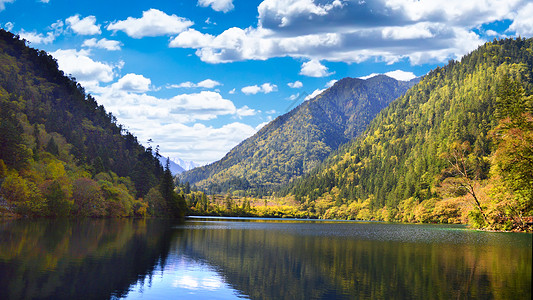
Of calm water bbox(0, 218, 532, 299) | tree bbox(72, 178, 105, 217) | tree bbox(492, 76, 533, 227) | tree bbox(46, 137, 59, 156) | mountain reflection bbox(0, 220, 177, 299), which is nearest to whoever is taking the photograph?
mountain reflection bbox(0, 220, 177, 299)

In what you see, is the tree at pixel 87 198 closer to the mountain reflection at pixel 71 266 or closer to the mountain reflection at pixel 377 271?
the mountain reflection at pixel 71 266

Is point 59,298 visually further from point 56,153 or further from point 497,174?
point 56,153

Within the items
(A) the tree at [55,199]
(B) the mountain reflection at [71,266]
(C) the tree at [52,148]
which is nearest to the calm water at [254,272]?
(B) the mountain reflection at [71,266]

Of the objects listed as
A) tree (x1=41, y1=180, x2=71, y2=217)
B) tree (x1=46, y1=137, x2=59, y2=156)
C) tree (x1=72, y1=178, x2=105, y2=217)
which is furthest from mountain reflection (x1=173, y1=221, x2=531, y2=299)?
tree (x1=46, y1=137, x2=59, y2=156)

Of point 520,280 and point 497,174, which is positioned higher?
point 497,174

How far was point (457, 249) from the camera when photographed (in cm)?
5866

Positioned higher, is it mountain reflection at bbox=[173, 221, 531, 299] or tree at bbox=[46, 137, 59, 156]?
tree at bbox=[46, 137, 59, 156]

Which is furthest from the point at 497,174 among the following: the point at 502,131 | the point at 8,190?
the point at 8,190

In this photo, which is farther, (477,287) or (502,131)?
(502,131)

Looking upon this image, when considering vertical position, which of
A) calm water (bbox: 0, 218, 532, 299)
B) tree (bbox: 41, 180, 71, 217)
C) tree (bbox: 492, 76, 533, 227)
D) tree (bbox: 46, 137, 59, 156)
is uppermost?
tree (bbox: 46, 137, 59, 156)

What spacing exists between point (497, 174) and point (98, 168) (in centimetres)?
16740

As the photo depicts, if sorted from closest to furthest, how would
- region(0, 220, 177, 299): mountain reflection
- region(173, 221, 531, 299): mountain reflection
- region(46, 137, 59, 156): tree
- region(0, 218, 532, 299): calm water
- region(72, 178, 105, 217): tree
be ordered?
region(0, 220, 177, 299): mountain reflection → region(0, 218, 532, 299): calm water → region(173, 221, 531, 299): mountain reflection → region(72, 178, 105, 217): tree → region(46, 137, 59, 156): tree

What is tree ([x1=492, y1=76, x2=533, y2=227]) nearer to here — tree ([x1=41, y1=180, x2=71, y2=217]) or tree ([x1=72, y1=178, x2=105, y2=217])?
tree ([x1=41, y1=180, x2=71, y2=217])

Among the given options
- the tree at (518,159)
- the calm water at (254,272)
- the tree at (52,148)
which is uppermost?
the tree at (52,148)
